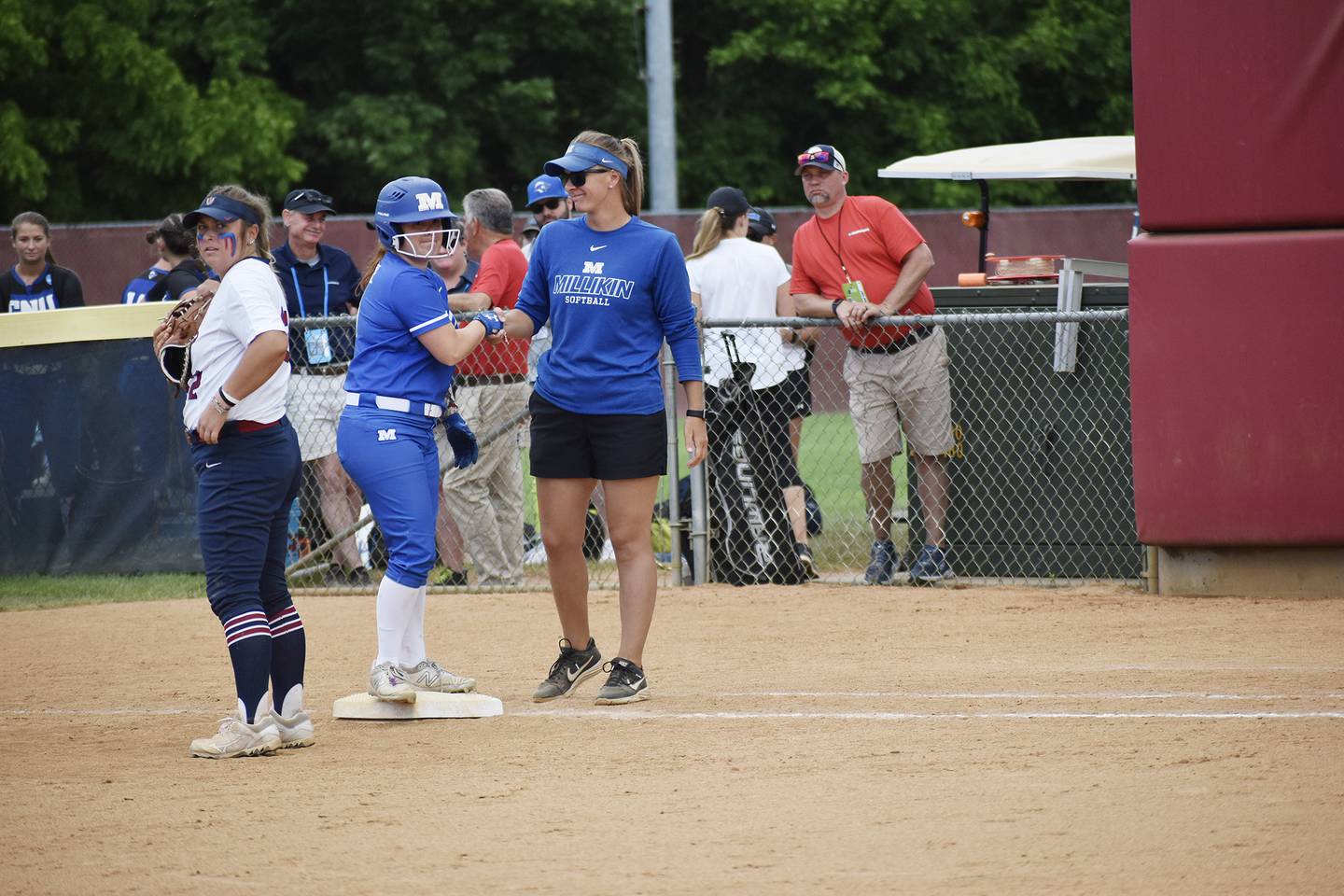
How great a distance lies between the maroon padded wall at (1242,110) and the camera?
8508 mm

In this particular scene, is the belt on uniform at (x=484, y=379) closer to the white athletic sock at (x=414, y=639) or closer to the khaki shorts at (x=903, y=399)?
the khaki shorts at (x=903, y=399)

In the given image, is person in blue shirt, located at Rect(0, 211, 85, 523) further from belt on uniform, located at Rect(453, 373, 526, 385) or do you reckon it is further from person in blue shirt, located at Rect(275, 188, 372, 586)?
belt on uniform, located at Rect(453, 373, 526, 385)

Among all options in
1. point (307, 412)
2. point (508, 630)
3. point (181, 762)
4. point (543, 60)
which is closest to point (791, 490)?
point (508, 630)

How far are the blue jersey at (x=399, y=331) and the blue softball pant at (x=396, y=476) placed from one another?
0.35 ft

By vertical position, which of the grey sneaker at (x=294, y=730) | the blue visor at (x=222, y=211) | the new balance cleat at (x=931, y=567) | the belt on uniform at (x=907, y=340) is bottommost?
the new balance cleat at (x=931, y=567)

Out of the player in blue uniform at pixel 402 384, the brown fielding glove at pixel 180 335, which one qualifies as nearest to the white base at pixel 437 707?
the player in blue uniform at pixel 402 384

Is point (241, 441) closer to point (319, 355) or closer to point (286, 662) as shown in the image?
point (286, 662)

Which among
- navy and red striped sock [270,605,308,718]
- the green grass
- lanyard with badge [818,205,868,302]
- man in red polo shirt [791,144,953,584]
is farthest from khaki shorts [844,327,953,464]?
navy and red striped sock [270,605,308,718]

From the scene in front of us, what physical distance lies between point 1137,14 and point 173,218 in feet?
19.4

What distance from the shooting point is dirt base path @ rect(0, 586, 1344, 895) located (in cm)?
465

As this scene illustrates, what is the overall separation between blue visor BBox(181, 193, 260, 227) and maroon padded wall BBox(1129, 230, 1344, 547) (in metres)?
4.65

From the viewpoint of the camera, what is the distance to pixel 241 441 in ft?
20.2

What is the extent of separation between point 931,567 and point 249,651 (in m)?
4.78

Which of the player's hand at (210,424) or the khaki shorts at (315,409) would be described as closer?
the player's hand at (210,424)
